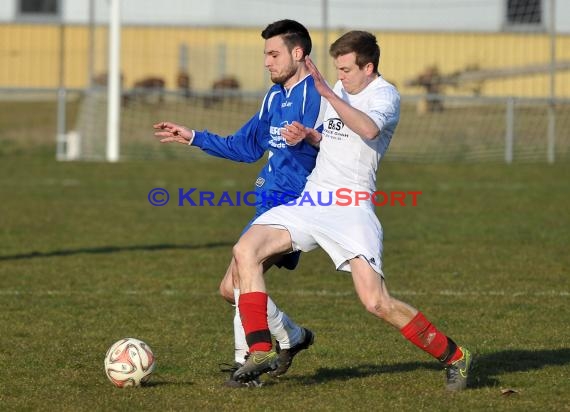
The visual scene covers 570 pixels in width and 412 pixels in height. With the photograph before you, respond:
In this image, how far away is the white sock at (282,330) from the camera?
7.03 m

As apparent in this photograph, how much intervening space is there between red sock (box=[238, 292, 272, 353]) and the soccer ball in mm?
584

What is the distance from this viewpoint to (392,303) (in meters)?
6.49

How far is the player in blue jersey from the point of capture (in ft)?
22.4

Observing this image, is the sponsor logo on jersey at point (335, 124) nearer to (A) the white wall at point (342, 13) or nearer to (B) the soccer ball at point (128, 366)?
(B) the soccer ball at point (128, 366)

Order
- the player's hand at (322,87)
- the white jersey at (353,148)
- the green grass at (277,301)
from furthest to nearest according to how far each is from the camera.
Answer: the green grass at (277,301) → the white jersey at (353,148) → the player's hand at (322,87)

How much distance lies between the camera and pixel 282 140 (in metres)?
6.85

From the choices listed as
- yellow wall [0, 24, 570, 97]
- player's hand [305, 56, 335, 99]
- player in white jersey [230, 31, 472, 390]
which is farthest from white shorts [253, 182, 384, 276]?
yellow wall [0, 24, 570, 97]

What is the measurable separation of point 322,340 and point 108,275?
351cm

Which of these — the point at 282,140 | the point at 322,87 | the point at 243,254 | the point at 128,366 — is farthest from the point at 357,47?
the point at 128,366

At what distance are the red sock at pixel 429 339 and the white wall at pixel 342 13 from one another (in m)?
18.8

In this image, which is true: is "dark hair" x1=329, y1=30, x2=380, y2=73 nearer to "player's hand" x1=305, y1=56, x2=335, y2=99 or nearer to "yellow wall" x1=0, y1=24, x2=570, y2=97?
"player's hand" x1=305, y1=56, x2=335, y2=99

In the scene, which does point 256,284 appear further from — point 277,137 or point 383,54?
point 383,54

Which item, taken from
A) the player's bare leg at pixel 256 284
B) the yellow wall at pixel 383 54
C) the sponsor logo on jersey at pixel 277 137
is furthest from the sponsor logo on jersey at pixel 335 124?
the yellow wall at pixel 383 54

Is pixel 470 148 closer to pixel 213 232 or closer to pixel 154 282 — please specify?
pixel 213 232
